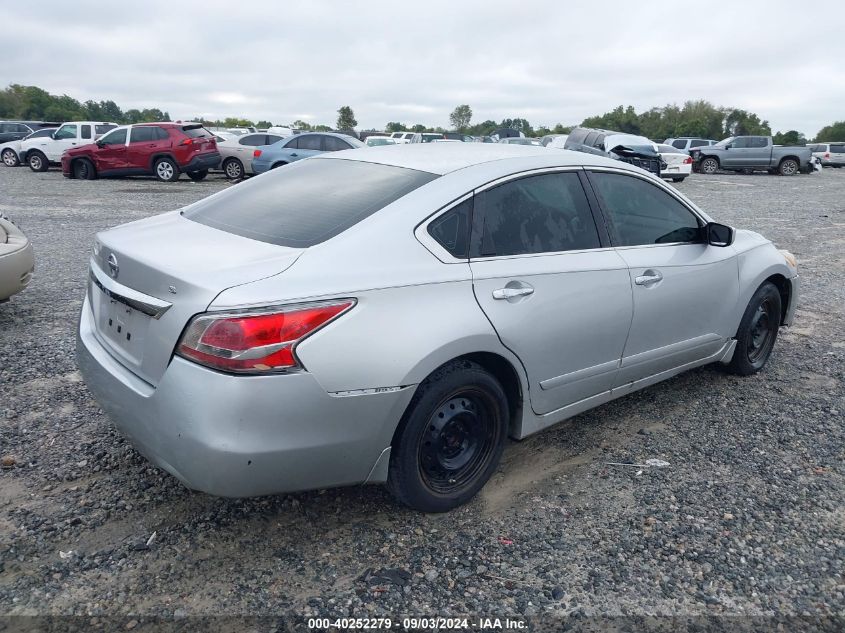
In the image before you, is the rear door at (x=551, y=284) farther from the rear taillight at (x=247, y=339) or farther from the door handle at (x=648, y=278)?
the rear taillight at (x=247, y=339)

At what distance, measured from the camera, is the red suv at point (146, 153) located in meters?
18.7

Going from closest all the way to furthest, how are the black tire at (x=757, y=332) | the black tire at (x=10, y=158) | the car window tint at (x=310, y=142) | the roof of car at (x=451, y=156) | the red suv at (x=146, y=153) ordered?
the roof of car at (x=451, y=156)
the black tire at (x=757, y=332)
the car window tint at (x=310, y=142)
the red suv at (x=146, y=153)
the black tire at (x=10, y=158)

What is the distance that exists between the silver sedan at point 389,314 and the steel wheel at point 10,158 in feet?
80.3

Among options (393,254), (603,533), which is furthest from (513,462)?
(393,254)

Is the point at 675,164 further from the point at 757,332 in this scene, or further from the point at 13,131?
the point at 13,131

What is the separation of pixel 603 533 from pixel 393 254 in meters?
1.49

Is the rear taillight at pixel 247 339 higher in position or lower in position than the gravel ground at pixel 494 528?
higher

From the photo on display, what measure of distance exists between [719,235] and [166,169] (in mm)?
17627

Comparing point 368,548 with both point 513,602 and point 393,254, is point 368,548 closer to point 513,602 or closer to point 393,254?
point 513,602

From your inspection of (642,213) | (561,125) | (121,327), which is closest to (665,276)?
(642,213)

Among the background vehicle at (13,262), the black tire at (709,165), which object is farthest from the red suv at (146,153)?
the black tire at (709,165)

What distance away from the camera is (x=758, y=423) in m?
4.09

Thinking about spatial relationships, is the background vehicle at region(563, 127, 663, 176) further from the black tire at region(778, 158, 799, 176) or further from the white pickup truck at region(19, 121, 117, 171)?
the white pickup truck at region(19, 121, 117, 171)

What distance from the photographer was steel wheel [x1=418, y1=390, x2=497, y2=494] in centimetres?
294
